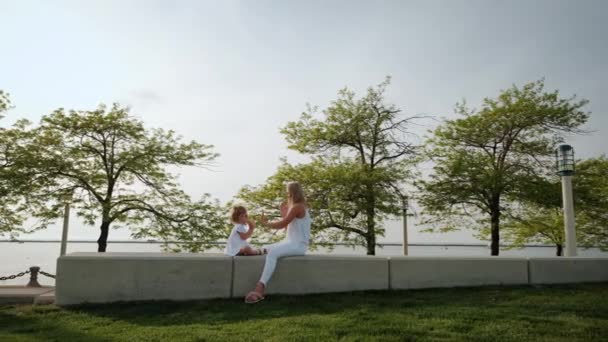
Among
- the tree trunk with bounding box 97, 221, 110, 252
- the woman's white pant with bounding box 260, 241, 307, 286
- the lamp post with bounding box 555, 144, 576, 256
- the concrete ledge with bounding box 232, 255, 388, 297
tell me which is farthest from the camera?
the tree trunk with bounding box 97, 221, 110, 252

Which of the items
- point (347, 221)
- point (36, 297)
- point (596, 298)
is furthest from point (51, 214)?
point (596, 298)

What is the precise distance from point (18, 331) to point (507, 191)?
15.9 metres

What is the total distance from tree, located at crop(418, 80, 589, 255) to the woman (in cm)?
1052

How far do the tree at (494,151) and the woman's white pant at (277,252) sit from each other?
1055 cm

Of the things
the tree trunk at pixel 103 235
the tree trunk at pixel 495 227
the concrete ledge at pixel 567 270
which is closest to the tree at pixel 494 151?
the tree trunk at pixel 495 227

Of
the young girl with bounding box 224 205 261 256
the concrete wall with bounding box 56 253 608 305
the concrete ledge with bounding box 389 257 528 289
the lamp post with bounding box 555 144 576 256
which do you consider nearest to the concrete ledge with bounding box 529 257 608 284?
the concrete ledge with bounding box 389 257 528 289

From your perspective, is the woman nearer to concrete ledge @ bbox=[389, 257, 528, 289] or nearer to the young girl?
the young girl

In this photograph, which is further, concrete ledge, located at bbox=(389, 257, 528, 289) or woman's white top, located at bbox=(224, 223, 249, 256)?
concrete ledge, located at bbox=(389, 257, 528, 289)

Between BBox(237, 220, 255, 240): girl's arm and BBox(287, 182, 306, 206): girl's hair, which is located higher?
BBox(287, 182, 306, 206): girl's hair

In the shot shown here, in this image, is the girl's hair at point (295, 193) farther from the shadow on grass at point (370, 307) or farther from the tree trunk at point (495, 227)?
the tree trunk at point (495, 227)

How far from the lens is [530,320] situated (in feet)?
18.7

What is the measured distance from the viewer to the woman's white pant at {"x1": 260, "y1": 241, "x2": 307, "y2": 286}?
7.24 metres

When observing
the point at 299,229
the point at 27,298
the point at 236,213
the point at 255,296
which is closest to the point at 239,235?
the point at 236,213

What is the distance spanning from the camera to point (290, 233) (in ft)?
25.1
